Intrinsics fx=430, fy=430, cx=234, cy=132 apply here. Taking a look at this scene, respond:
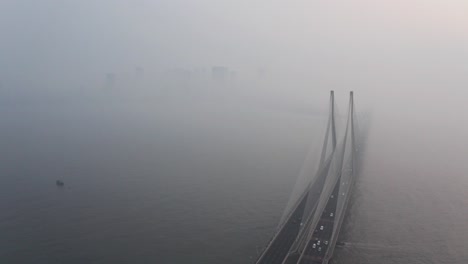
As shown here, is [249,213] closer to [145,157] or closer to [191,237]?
[191,237]

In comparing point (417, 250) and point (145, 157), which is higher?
point (145, 157)

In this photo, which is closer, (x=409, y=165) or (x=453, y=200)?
(x=453, y=200)

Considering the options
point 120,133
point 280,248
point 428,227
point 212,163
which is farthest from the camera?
point 120,133

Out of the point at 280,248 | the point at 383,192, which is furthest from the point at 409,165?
the point at 280,248

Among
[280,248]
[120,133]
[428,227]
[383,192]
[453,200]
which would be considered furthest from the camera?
[120,133]

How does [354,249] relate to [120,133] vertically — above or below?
below

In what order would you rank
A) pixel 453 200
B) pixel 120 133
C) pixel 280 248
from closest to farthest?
pixel 280 248 → pixel 453 200 → pixel 120 133

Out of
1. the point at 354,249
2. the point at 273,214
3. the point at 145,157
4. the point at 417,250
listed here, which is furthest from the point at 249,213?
the point at 145,157

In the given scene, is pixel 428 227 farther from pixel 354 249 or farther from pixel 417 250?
pixel 354 249

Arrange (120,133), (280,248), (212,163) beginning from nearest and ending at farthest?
(280,248) < (212,163) < (120,133)
